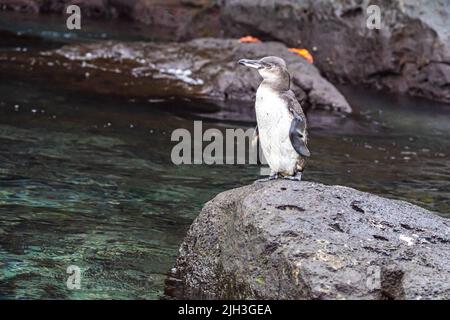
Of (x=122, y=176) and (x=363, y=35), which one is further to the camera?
(x=363, y=35)

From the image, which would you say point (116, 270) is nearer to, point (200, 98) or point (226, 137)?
point (226, 137)

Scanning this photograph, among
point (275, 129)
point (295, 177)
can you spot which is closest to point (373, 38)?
point (295, 177)

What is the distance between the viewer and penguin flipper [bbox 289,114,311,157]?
547 centimetres

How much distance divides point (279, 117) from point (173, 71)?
854cm

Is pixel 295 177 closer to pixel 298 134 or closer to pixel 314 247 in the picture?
pixel 298 134

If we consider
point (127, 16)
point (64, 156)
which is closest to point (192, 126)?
point (64, 156)

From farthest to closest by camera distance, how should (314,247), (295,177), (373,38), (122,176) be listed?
(373,38)
(122,176)
(295,177)
(314,247)

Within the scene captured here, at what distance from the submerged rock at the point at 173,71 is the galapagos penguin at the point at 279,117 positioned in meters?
7.31

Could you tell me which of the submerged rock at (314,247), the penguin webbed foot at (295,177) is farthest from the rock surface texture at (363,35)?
the submerged rock at (314,247)

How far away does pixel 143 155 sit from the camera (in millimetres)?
9922

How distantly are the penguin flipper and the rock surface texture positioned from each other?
10.4 meters

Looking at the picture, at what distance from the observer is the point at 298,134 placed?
18.0 feet

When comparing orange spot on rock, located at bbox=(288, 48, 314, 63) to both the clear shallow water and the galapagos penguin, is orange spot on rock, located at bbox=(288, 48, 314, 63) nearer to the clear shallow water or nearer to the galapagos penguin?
the clear shallow water
